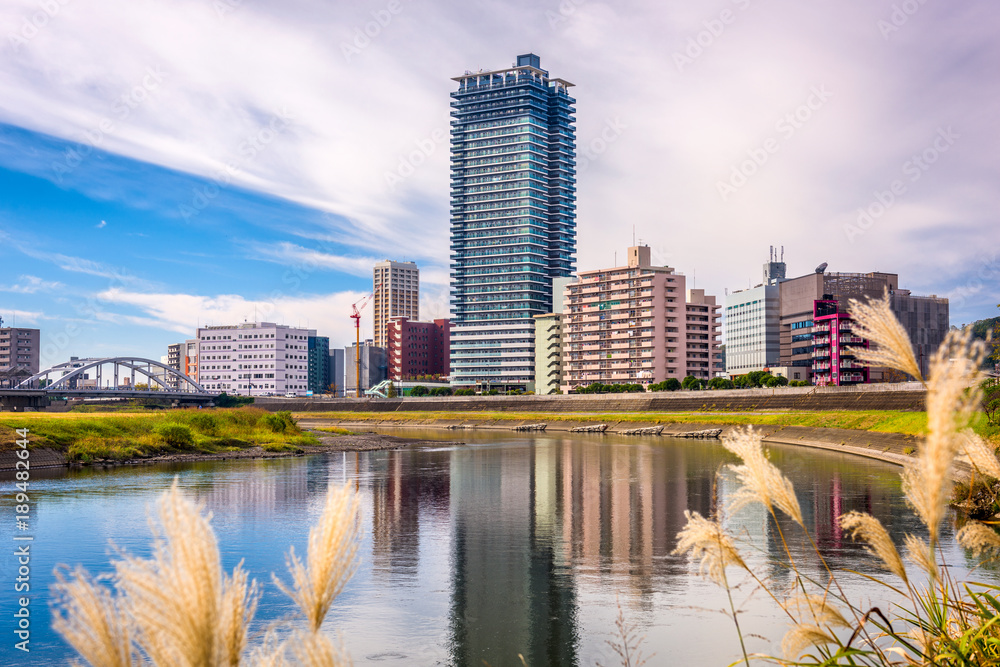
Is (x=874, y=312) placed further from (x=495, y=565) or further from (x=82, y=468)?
(x=82, y=468)

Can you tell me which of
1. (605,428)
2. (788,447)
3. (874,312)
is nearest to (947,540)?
(874,312)

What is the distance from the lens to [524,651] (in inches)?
548

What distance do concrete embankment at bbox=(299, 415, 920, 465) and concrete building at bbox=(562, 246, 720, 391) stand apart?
5036cm

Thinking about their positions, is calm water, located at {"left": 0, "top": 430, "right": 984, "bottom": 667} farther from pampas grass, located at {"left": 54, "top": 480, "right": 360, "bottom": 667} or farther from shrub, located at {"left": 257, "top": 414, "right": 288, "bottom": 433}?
shrub, located at {"left": 257, "top": 414, "right": 288, "bottom": 433}

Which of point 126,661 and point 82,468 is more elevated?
point 126,661

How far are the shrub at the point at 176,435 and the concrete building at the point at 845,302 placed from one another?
130 m

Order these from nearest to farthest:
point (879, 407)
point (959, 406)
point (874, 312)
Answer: point (959, 406), point (874, 312), point (879, 407)

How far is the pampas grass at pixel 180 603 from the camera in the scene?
2682 millimetres

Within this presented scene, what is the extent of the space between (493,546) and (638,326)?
14575cm

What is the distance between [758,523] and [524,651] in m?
15.9

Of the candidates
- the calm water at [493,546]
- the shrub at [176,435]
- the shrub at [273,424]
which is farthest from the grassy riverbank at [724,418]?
the shrub at [176,435]

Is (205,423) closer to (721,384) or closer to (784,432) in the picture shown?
(784,432)

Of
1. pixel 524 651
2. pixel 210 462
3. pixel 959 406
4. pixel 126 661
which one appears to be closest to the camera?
pixel 126 661
